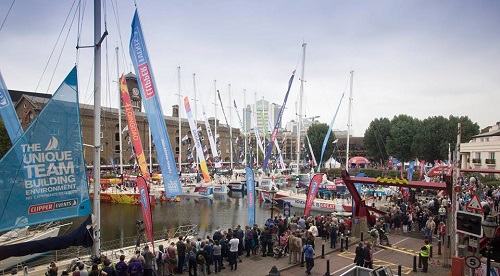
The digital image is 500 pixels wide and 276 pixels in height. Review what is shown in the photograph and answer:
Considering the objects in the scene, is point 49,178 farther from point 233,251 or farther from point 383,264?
point 383,264

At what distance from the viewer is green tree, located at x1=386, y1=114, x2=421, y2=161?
62.8 metres

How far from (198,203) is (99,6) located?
29.3 m

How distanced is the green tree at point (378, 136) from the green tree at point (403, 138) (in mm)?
2130

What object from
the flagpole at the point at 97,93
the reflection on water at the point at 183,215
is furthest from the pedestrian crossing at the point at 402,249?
the reflection on water at the point at 183,215

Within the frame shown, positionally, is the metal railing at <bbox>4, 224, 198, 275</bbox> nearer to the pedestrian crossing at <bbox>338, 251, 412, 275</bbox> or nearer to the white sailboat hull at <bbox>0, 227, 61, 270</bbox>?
the white sailboat hull at <bbox>0, 227, 61, 270</bbox>

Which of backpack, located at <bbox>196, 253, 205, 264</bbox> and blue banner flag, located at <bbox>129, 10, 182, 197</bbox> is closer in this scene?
backpack, located at <bbox>196, 253, 205, 264</bbox>

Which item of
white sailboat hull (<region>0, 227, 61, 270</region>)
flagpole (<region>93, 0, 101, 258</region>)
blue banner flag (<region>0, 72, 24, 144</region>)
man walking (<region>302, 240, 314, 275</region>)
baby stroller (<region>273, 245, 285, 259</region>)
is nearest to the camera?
flagpole (<region>93, 0, 101, 258</region>)

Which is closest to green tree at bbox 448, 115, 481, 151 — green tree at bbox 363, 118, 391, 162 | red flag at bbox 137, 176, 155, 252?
green tree at bbox 363, 118, 391, 162

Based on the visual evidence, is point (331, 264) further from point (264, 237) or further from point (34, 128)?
point (34, 128)

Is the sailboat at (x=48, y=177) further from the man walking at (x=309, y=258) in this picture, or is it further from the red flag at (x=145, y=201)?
the man walking at (x=309, y=258)

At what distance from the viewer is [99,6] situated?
10.7 m

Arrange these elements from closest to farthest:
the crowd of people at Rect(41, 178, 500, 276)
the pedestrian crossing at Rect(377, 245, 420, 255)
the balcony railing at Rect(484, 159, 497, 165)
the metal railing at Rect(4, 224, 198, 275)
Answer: the crowd of people at Rect(41, 178, 500, 276) → the metal railing at Rect(4, 224, 198, 275) → the pedestrian crossing at Rect(377, 245, 420, 255) → the balcony railing at Rect(484, 159, 497, 165)

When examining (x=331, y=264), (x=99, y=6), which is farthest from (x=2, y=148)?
(x=331, y=264)

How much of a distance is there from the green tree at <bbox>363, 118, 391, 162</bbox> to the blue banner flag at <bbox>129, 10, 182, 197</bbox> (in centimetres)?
5918
